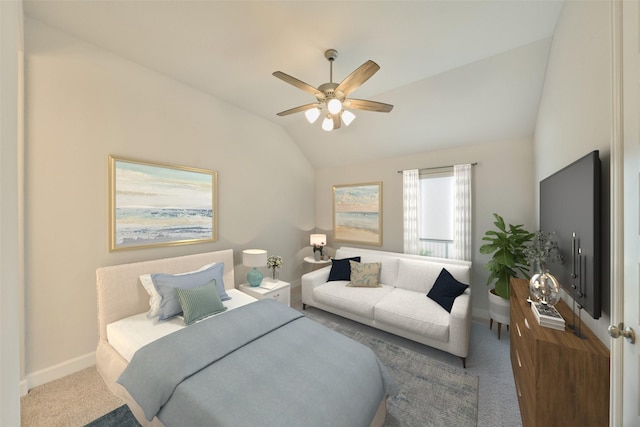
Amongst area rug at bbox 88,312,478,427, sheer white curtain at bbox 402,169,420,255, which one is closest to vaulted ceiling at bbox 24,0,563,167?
sheer white curtain at bbox 402,169,420,255

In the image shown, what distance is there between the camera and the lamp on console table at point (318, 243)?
445 centimetres

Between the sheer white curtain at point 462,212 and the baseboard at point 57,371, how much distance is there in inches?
175

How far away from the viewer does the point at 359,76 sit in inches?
71.6

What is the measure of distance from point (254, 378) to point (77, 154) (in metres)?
2.50

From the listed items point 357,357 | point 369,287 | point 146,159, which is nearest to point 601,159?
point 357,357

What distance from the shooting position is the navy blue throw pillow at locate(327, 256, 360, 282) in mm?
3646

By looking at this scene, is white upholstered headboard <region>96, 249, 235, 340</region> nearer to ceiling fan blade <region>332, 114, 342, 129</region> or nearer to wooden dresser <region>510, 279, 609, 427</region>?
ceiling fan blade <region>332, 114, 342, 129</region>

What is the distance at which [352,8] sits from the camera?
1788 millimetres

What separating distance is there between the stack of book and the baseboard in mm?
3702

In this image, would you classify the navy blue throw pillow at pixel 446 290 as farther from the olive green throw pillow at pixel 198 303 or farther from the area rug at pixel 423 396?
the olive green throw pillow at pixel 198 303

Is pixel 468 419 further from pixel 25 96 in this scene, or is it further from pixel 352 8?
pixel 25 96

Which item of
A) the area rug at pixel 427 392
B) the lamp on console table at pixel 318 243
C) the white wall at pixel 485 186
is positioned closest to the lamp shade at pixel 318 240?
the lamp on console table at pixel 318 243

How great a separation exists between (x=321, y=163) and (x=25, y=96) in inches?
149
